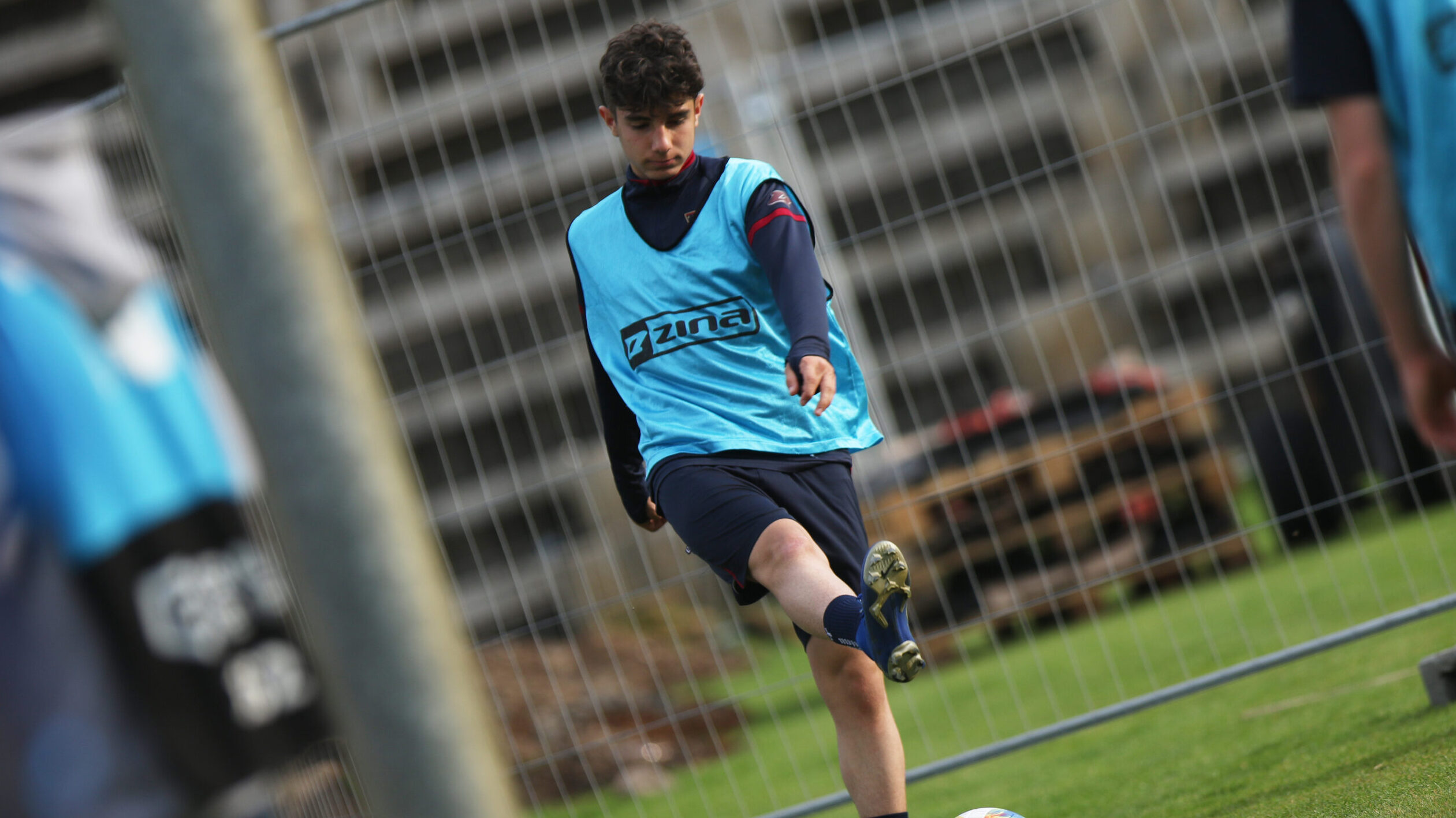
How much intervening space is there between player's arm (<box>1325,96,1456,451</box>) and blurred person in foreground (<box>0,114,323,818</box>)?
127 centimetres

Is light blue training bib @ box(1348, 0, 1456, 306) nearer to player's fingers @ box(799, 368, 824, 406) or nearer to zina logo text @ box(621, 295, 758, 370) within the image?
player's fingers @ box(799, 368, 824, 406)

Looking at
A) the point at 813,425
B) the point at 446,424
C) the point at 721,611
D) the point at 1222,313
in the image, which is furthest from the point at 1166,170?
the point at 813,425

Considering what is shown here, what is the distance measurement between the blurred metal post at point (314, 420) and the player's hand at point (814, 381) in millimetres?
1406

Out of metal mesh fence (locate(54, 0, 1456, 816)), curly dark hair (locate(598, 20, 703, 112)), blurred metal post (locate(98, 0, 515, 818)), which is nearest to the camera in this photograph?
blurred metal post (locate(98, 0, 515, 818))

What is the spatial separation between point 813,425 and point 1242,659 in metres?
3.20

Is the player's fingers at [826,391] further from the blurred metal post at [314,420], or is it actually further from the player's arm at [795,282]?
the blurred metal post at [314,420]

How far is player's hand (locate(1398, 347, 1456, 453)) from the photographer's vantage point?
1407 mm

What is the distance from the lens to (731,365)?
2740 millimetres

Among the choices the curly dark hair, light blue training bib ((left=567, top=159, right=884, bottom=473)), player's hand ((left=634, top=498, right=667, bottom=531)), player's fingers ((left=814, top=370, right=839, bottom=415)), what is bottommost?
player's hand ((left=634, top=498, right=667, bottom=531))

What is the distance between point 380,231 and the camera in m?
5.18

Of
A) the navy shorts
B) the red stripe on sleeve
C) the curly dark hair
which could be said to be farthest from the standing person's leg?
the curly dark hair

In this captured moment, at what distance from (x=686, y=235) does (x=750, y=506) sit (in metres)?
0.60

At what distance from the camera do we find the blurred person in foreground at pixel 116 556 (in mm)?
1371

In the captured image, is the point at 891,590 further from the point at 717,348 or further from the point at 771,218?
the point at 771,218
